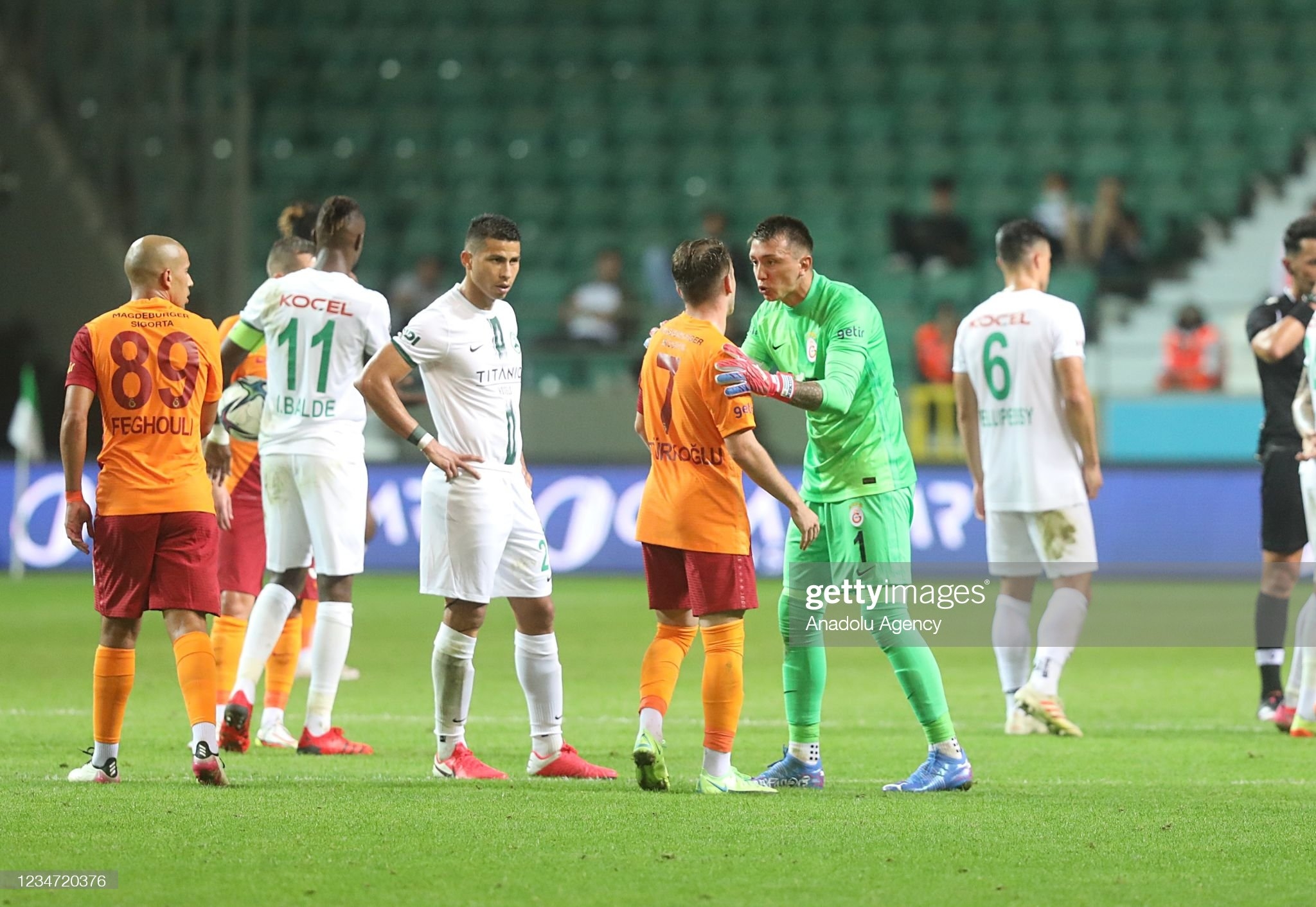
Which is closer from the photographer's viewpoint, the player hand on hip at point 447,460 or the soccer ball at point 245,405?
the player hand on hip at point 447,460

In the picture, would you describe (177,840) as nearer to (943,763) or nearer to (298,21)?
(943,763)

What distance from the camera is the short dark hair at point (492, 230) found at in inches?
268

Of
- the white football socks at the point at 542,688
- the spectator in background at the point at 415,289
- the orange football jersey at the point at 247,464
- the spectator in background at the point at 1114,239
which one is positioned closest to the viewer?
the white football socks at the point at 542,688

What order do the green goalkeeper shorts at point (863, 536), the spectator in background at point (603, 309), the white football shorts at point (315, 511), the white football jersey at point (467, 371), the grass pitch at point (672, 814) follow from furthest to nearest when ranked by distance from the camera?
the spectator in background at point (603, 309) → the white football shorts at point (315, 511) → the white football jersey at point (467, 371) → the green goalkeeper shorts at point (863, 536) → the grass pitch at point (672, 814)

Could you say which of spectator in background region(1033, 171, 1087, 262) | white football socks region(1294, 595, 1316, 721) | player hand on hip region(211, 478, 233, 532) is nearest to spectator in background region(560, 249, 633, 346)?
spectator in background region(1033, 171, 1087, 262)

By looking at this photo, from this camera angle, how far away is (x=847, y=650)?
12234 millimetres

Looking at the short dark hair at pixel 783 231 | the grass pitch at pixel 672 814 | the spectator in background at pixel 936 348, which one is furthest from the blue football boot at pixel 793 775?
the spectator in background at pixel 936 348

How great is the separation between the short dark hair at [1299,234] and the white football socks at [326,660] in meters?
4.53

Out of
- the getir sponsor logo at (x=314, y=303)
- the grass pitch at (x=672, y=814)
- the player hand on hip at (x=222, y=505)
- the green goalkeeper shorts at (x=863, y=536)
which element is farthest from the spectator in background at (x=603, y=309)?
the green goalkeeper shorts at (x=863, y=536)

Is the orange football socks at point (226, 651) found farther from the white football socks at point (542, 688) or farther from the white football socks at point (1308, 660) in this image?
the white football socks at point (1308, 660)

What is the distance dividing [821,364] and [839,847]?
6.31ft

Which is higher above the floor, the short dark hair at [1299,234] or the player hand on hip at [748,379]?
the short dark hair at [1299,234]

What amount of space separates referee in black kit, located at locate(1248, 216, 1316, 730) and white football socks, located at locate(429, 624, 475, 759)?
4028mm

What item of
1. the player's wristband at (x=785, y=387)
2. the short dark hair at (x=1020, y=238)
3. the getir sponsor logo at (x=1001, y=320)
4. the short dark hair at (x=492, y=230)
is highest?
the short dark hair at (x=1020, y=238)
